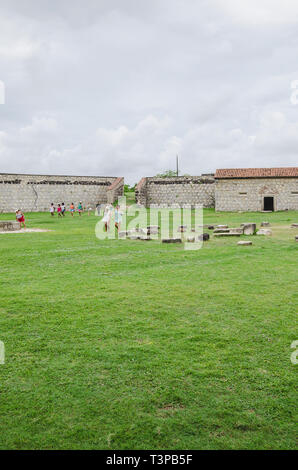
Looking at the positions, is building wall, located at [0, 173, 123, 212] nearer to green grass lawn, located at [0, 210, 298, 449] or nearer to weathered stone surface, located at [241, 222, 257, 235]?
weathered stone surface, located at [241, 222, 257, 235]

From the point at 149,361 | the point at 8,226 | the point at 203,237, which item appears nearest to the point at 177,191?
the point at 8,226

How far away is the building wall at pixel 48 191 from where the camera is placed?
33000 mm

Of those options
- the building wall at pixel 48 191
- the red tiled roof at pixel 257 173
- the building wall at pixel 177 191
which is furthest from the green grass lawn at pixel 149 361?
the building wall at pixel 177 191

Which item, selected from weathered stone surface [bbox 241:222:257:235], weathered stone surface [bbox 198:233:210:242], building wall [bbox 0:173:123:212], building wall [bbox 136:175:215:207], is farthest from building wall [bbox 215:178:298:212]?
weathered stone surface [bbox 198:233:210:242]

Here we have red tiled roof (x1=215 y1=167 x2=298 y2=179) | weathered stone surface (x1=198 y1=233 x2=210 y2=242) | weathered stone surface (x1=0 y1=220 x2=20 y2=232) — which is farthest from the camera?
red tiled roof (x1=215 y1=167 x2=298 y2=179)

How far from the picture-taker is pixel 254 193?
31922 millimetres

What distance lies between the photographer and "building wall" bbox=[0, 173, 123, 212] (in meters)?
33.0

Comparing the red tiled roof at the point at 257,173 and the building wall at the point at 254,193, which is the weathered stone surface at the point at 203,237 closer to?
the building wall at the point at 254,193

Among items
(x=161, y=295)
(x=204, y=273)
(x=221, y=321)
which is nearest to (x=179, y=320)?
(x=221, y=321)

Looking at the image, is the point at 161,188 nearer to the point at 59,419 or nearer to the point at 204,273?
the point at 204,273

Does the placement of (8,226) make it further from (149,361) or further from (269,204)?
(269,204)

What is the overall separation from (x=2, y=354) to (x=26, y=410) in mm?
1078

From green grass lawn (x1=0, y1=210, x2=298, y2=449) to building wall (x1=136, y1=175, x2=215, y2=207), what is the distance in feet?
92.2

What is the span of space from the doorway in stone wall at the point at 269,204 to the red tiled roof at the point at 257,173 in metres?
1.87
